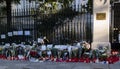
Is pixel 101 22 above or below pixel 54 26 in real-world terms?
above

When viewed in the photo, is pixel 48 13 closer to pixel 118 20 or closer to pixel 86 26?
pixel 86 26

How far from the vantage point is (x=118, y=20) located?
50.4ft

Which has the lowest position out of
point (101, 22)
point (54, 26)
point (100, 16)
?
point (54, 26)

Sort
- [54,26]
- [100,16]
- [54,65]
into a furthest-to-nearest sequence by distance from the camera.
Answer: [54,26], [100,16], [54,65]

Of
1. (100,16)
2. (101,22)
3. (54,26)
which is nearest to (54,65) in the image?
(101,22)

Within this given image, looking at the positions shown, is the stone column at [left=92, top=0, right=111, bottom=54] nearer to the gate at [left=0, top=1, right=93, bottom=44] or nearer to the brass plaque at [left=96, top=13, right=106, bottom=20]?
the brass plaque at [left=96, top=13, right=106, bottom=20]

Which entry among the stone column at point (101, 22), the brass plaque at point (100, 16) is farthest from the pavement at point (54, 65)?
the brass plaque at point (100, 16)

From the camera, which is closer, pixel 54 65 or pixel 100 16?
pixel 54 65

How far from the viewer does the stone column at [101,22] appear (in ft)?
42.9

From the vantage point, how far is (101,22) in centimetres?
1316

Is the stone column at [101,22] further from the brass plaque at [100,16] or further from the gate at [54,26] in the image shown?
the gate at [54,26]

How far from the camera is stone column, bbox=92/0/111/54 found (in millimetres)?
13062

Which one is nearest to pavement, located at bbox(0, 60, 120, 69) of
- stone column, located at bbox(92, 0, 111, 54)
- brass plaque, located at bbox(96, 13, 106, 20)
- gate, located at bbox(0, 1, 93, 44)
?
stone column, located at bbox(92, 0, 111, 54)

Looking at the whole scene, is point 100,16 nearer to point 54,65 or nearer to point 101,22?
point 101,22
